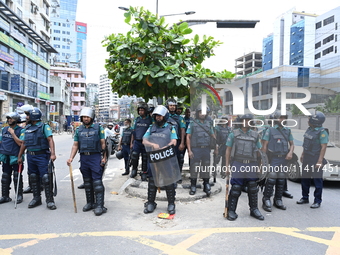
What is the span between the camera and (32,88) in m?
34.9

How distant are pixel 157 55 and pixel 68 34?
420ft

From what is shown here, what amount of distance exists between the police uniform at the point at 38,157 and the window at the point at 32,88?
3187 cm

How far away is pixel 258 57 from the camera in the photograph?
3334 inches

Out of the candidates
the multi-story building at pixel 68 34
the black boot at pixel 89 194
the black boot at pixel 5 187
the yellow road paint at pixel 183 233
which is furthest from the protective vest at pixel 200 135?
the multi-story building at pixel 68 34

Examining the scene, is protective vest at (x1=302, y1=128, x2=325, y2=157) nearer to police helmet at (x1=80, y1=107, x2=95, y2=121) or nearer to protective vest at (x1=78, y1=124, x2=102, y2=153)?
protective vest at (x1=78, y1=124, x2=102, y2=153)

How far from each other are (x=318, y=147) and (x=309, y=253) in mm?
2518

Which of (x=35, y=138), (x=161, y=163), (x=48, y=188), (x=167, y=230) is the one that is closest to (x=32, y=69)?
(x=35, y=138)

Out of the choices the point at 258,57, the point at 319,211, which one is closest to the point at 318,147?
the point at 319,211

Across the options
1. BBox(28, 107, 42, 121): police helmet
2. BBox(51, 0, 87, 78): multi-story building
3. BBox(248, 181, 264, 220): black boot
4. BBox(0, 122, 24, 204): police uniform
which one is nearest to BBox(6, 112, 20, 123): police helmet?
BBox(0, 122, 24, 204): police uniform

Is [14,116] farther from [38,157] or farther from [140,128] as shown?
[140,128]

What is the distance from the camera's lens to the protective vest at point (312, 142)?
17.7 ft

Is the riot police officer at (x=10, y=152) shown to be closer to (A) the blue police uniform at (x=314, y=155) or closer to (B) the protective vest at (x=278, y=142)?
(B) the protective vest at (x=278, y=142)

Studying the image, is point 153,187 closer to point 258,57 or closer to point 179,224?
point 179,224

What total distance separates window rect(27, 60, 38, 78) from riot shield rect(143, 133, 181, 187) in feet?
111
